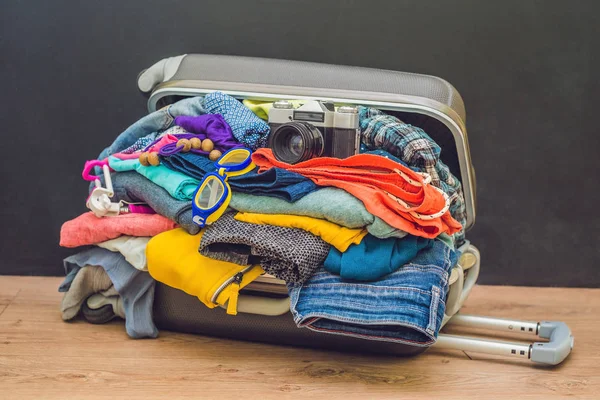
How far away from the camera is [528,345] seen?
1328 mm

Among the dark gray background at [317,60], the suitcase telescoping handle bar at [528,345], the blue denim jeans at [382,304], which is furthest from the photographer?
the dark gray background at [317,60]

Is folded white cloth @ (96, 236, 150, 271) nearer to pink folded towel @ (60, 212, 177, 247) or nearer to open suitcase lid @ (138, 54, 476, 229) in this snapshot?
pink folded towel @ (60, 212, 177, 247)

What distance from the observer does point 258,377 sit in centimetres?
126

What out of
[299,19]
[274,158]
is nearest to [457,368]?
[274,158]

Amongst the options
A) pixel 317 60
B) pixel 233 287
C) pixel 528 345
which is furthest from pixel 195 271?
pixel 317 60

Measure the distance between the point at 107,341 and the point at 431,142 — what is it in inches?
27.7

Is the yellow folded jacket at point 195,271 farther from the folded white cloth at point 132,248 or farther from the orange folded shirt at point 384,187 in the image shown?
the orange folded shirt at point 384,187

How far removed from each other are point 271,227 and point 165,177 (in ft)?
Answer: 0.85

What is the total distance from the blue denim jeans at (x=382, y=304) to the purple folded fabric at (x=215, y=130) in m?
0.33

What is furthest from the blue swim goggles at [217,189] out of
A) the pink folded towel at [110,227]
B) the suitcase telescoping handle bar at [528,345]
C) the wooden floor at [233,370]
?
the suitcase telescoping handle bar at [528,345]

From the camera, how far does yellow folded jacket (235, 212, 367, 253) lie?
4.04 feet

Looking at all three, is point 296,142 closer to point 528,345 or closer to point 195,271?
point 195,271

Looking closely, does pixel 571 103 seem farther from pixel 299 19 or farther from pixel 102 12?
pixel 102 12

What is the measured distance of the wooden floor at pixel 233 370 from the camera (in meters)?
1.20
